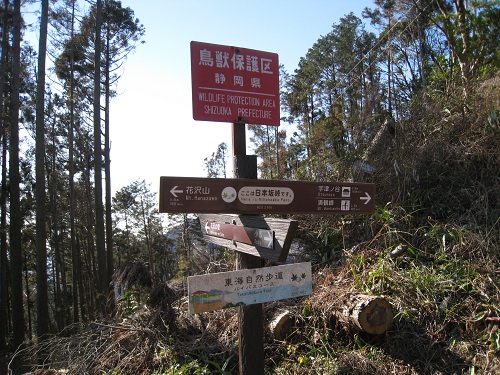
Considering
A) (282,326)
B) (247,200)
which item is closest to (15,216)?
(282,326)

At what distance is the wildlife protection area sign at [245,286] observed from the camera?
2.43 meters

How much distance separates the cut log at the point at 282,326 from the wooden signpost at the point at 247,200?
1025mm

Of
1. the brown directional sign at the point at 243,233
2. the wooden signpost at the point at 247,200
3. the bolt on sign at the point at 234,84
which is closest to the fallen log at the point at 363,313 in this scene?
the wooden signpost at the point at 247,200

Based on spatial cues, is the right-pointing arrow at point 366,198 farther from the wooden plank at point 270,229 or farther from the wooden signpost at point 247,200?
the wooden plank at point 270,229

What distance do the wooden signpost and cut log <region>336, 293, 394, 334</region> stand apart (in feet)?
3.38

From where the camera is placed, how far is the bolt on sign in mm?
2762

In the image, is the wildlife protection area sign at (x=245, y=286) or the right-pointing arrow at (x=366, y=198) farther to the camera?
the right-pointing arrow at (x=366, y=198)

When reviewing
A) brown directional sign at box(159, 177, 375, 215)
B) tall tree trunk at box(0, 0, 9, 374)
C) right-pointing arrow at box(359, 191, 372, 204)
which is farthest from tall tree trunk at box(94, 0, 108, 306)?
right-pointing arrow at box(359, 191, 372, 204)

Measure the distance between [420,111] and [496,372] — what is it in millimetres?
4270

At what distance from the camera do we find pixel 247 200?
8.04ft

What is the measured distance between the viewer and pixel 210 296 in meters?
2.45

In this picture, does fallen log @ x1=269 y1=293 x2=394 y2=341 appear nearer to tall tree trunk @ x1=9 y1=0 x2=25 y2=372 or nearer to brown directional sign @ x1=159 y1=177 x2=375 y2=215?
brown directional sign @ x1=159 y1=177 x2=375 y2=215

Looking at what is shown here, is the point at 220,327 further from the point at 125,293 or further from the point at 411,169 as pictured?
the point at 411,169

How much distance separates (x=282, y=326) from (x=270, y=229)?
1799 mm
